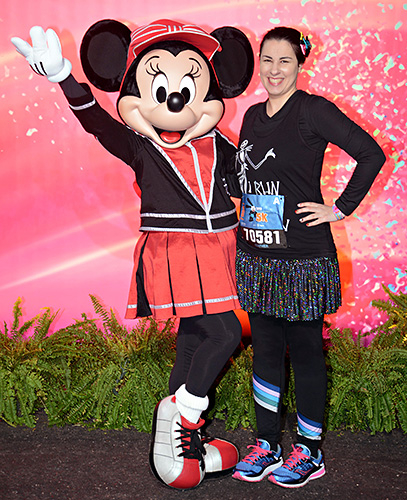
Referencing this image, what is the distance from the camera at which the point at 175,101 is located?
98.5 inches

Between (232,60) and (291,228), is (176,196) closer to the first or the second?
(291,228)

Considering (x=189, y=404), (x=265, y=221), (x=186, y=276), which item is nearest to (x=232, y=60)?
(x=265, y=221)

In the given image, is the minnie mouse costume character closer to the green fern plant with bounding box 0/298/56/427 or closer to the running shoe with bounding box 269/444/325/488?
the running shoe with bounding box 269/444/325/488

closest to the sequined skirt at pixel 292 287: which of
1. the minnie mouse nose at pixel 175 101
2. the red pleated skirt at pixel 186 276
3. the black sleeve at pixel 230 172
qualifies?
the red pleated skirt at pixel 186 276

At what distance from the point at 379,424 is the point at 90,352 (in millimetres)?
1563

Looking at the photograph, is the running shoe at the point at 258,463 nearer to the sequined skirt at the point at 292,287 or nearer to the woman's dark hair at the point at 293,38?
the sequined skirt at the point at 292,287

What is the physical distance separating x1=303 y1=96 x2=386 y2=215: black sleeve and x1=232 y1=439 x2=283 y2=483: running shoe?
1212mm

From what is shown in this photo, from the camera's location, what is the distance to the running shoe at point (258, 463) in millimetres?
2690

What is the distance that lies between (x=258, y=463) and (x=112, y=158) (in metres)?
1.97

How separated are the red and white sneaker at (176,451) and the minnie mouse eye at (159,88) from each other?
130 cm

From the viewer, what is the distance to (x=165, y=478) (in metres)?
2.63

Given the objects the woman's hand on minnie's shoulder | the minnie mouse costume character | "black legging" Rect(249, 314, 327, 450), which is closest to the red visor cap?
the minnie mouse costume character

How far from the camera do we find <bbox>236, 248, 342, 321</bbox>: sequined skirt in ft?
8.36

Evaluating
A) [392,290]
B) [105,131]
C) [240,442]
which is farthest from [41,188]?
[392,290]
